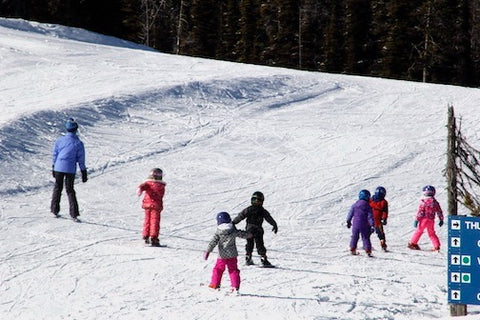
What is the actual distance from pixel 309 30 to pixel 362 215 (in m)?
53.0

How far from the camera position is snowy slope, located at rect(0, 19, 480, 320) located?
10.3 metres

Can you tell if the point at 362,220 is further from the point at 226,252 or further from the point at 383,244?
the point at 226,252

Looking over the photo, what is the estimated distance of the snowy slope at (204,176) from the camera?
33.9 feet

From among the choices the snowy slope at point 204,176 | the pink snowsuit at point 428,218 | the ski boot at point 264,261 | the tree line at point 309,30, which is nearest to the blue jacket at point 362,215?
the snowy slope at point 204,176

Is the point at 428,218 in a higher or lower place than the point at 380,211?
lower

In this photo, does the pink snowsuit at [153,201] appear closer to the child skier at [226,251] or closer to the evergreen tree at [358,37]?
the child skier at [226,251]

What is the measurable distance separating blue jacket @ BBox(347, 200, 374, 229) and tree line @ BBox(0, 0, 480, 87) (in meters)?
34.2

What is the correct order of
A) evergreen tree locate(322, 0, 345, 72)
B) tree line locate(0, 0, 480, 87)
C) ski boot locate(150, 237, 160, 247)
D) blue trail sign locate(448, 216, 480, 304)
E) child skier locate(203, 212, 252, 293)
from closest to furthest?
blue trail sign locate(448, 216, 480, 304) → child skier locate(203, 212, 252, 293) → ski boot locate(150, 237, 160, 247) → tree line locate(0, 0, 480, 87) → evergreen tree locate(322, 0, 345, 72)

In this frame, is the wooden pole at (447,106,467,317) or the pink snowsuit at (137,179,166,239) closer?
the wooden pole at (447,106,467,317)

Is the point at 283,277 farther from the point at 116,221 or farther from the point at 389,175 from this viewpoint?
the point at 389,175

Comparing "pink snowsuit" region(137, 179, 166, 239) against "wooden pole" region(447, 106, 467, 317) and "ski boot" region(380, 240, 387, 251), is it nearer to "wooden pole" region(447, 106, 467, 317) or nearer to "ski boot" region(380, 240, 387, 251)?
"ski boot" region(380, 240, 387, 251)

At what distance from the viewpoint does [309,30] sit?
6450cm

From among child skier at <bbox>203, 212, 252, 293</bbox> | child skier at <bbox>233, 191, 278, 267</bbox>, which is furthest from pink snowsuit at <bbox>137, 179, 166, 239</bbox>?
child skier at <bbox>203, 212, 252, 293</bbox>

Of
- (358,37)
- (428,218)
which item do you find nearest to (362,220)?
(428,218)
